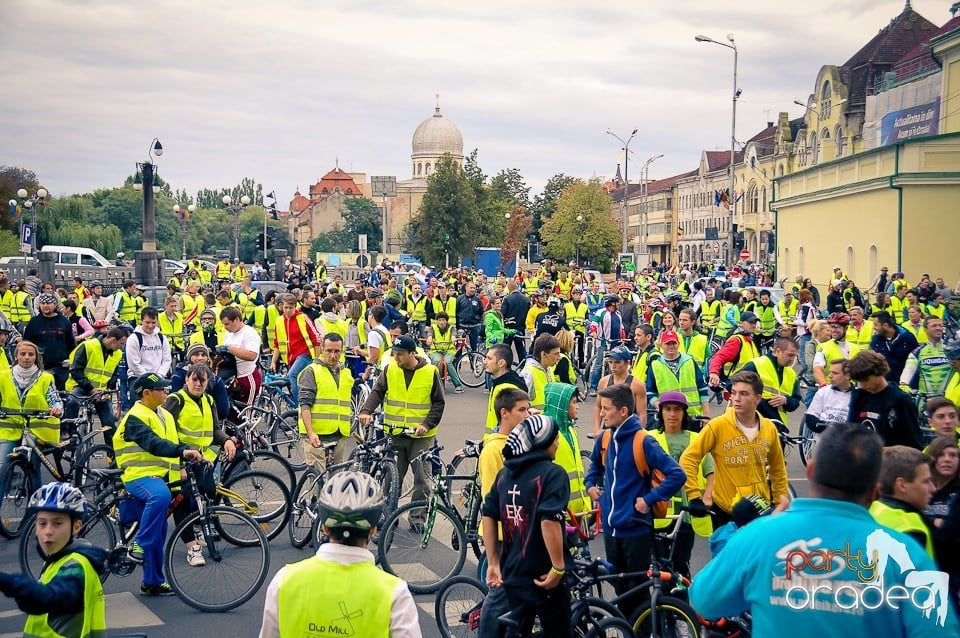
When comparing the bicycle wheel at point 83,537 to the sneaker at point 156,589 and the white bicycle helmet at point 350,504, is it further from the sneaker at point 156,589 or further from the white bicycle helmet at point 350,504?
the white bicycle helmet at point 350,504

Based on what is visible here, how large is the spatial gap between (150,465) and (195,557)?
2.58 feet

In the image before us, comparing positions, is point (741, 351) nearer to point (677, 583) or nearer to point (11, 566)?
point (677, 583)

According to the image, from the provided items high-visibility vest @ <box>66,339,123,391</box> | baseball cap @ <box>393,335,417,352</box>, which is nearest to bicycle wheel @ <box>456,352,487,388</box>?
high-visibility vest @ <box>66,339,123,391</box>

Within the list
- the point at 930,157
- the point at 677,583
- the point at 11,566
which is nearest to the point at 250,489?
the point at 11,566

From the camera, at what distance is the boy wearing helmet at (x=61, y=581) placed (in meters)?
3.97

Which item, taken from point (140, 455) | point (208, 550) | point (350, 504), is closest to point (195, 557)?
point (208, 550)

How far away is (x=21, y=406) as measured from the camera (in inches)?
372

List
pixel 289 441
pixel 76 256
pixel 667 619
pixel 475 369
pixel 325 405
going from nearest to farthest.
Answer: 1. pixel 667 619
2. pixel 325 405
3. pixel 289 441
4. pixel 475 369
5. pixel 76 256

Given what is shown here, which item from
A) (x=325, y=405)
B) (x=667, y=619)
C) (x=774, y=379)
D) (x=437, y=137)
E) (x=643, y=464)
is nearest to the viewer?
(x=667, y=619)

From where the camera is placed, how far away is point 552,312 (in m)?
20.9

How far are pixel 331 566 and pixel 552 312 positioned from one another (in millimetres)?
17604

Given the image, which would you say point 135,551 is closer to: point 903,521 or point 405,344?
point 405,344

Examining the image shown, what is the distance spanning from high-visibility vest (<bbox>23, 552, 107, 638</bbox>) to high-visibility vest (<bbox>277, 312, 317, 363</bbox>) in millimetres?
10379

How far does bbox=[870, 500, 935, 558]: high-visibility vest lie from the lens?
4281 millimetres
